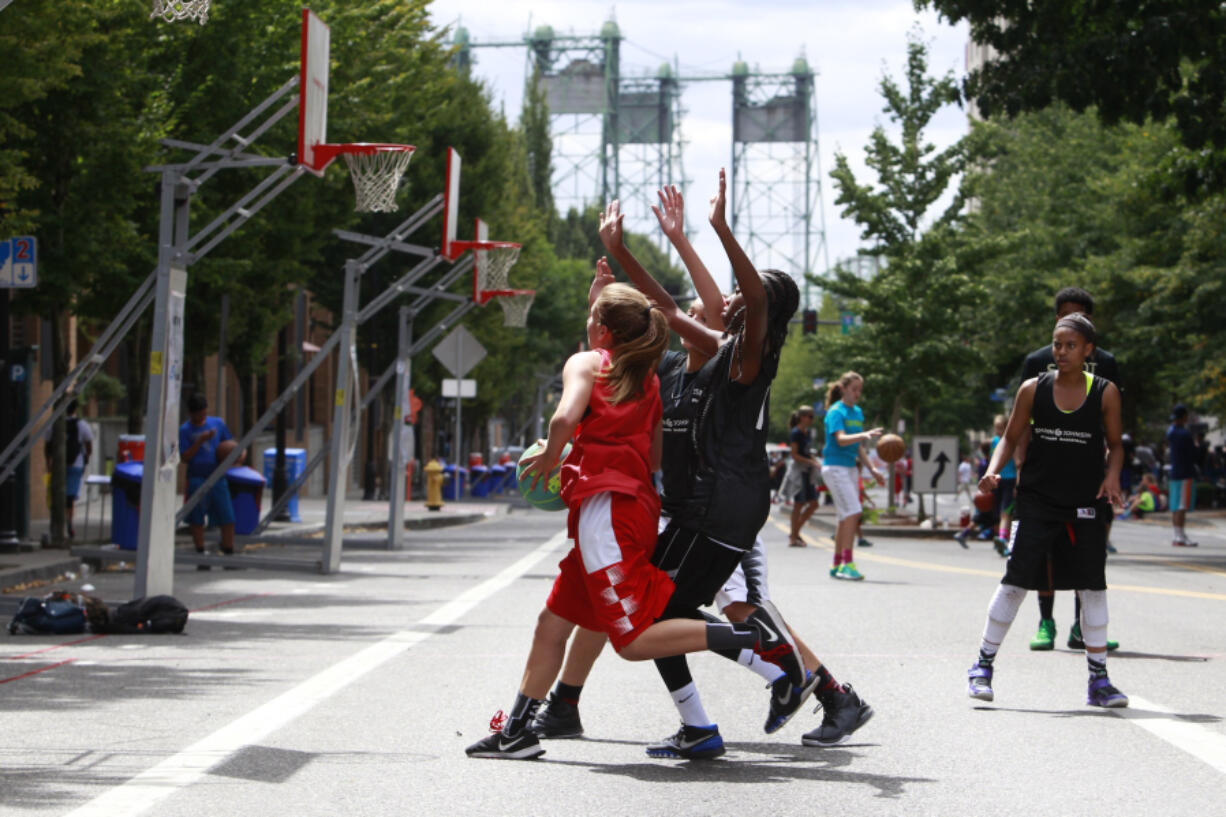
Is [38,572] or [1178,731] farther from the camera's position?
[38,572]

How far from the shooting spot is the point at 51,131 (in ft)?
62.3

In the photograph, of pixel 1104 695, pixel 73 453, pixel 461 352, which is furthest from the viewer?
pixel 461 352

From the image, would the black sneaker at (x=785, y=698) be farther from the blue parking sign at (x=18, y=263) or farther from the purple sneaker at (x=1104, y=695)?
the blue parking sign at (x=18, y=263)

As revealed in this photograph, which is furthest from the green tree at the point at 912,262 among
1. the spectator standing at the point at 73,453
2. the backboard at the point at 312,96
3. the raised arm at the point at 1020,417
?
the raised arm at the point at 1020,417

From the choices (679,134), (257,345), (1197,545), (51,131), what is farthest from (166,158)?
(679,134)

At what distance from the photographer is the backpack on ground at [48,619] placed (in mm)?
11766

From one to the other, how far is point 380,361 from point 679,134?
10740cm

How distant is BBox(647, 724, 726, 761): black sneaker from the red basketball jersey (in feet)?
3.08

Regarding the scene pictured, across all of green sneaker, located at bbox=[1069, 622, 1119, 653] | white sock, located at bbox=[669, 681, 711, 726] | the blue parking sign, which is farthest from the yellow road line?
white sock, located at bbox=[669, 681, 711, 726]

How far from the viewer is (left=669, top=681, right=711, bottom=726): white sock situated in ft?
23.0

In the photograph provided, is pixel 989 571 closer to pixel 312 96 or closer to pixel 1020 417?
pixel 312 96

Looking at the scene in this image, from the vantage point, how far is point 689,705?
23.0ft

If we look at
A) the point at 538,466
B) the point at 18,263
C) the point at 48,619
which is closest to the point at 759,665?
the point at 538,466

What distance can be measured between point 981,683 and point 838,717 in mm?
1475
